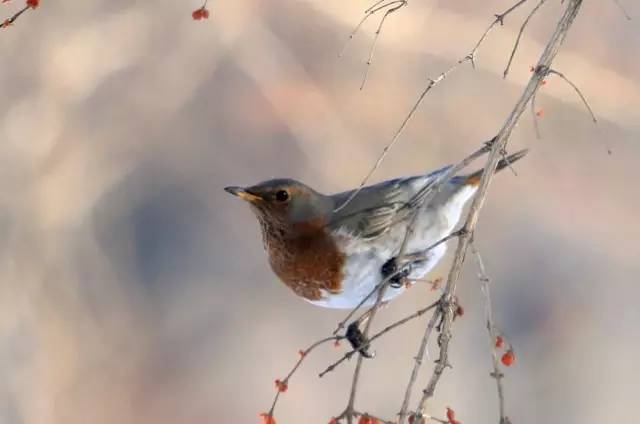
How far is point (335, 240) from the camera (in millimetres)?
2678

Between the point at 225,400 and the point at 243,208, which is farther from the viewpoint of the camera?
the point at 243,208

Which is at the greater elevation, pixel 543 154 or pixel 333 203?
pixel 543 154

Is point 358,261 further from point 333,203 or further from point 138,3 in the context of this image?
point 138,3

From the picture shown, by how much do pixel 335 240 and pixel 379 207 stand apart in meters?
0.18

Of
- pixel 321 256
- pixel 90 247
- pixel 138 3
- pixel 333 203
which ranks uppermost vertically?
pixel 138 3

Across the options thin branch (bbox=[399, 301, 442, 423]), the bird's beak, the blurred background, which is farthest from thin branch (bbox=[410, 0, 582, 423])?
the blurred background

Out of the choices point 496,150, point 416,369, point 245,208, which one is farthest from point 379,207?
point 245,208

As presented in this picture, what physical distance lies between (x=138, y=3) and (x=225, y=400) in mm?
2710

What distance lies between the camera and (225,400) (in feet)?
19.9

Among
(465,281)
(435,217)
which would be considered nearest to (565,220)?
(465,281)

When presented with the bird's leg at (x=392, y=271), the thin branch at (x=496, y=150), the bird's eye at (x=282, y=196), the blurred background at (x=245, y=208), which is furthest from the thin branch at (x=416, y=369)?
the blurred background at (x=245, y=208)

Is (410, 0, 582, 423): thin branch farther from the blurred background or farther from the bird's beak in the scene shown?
the blurred background

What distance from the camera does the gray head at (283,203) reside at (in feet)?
8.56

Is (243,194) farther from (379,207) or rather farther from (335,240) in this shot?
(379,207)
